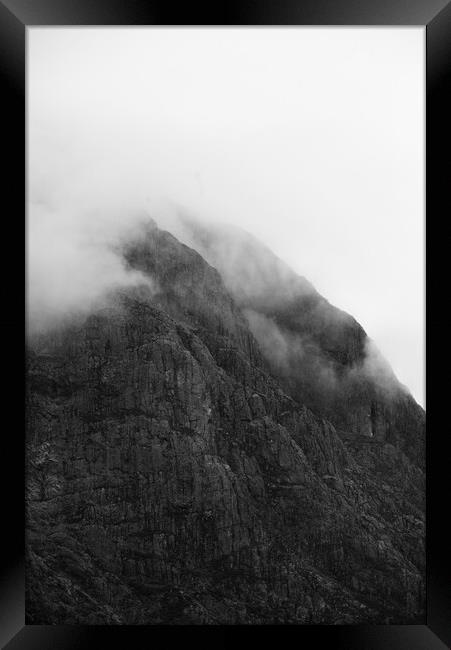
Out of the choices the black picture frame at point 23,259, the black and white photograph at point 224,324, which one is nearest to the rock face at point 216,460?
the black and white photograph at point 224,324

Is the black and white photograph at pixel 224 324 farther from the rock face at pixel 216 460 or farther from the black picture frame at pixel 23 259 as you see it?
the black picture frame at pixel 23 259

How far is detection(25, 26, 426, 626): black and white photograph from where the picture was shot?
3.19m

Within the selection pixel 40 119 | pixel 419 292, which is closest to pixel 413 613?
pixel 419 292

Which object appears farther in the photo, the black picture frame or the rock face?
the rock face

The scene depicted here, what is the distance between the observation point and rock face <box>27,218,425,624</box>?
3188mm

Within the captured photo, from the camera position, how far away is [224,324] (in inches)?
Result: 129

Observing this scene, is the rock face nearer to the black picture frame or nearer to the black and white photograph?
the black and white photograph

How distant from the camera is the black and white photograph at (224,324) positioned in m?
3.19

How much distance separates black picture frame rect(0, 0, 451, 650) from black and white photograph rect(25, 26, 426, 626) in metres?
0.24

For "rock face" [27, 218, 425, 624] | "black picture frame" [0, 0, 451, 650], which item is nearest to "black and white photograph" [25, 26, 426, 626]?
"rock face" [27, 218, 425, 624]

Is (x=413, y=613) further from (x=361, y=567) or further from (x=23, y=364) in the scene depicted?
(x=23, y=364)

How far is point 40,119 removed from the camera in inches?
126

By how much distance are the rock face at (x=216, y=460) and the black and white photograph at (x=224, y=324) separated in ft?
0.04

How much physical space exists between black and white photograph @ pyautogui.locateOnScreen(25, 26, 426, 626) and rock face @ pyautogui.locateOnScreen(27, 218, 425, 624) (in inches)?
0.5
